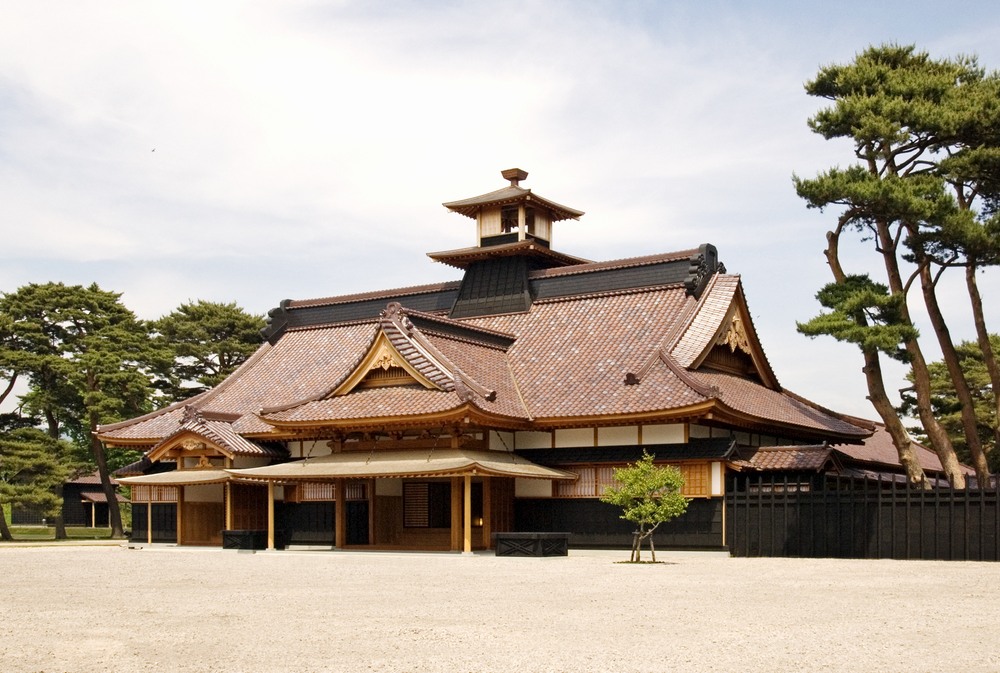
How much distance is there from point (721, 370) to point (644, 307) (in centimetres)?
309

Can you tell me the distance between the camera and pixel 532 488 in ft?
100

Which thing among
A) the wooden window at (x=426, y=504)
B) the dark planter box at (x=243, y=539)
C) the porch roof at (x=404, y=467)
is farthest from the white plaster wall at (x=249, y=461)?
the wooden window at (x=426, y=504)

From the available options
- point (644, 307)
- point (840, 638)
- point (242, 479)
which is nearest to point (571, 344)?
point (644, 307)

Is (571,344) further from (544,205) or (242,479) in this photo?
(242,479)

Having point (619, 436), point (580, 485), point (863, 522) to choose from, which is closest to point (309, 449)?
point (580, 485)

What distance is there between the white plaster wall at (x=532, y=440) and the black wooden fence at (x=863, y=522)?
208 inches

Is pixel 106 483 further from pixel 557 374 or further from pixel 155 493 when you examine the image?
pixel 557 374

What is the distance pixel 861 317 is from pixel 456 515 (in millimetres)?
11069

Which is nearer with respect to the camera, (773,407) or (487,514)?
(487,514)

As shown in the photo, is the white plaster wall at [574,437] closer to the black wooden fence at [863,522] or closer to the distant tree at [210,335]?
the black wooden fence at [863,522]

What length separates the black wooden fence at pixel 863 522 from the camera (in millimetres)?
23969

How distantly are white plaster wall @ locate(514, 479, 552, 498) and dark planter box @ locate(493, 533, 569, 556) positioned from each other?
3467 mm

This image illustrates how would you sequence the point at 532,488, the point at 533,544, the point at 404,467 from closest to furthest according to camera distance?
the point at 533,544 < the point at 404,467 < the point at 532,488

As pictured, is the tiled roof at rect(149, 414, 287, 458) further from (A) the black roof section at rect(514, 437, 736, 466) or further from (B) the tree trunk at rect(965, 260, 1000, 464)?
(B) the tree trunk at rect(965, 260, 1000, 464)
